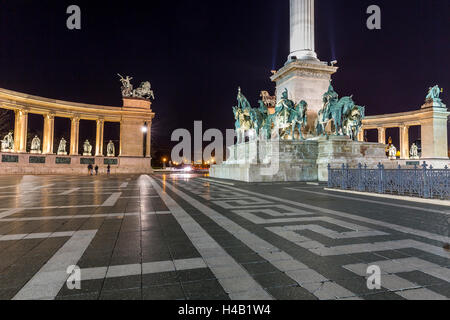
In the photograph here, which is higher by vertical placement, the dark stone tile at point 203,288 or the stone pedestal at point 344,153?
the stone pedestal at point 344,153

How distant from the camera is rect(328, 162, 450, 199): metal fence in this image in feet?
35.3

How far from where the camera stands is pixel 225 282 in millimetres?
Result: 3264

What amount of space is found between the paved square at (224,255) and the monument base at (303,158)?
13.1 meters

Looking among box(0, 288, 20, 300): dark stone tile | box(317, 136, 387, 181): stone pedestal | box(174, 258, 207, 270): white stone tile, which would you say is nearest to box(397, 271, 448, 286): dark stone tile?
box(174, 258, 207, 270): white stone tile

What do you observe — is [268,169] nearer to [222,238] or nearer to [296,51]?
[296,51]

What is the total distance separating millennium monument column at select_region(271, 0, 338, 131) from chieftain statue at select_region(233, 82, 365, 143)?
176cm

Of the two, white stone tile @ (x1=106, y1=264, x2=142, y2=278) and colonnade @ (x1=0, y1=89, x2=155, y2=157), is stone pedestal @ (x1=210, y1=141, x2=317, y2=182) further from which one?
colonnade @ (x1=0, y1=89, x2=155, y2=157)

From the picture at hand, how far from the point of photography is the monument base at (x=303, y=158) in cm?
2102

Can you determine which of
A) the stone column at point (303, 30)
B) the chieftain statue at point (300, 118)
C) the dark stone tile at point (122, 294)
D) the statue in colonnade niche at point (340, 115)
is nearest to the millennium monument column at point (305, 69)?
the stone column at point (303, 30)

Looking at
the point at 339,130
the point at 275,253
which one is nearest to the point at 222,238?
the point at 275,253

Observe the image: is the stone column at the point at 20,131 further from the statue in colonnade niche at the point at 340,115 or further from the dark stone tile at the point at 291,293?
the dark stone tile at the point at 291,293

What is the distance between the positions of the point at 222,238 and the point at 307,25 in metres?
27.6

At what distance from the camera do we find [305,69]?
81.3ft
